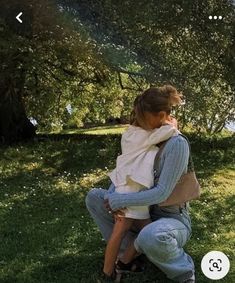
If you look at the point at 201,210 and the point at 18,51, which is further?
the point at 18,51

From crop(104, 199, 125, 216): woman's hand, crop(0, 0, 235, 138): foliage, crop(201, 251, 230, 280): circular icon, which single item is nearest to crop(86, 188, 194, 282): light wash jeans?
crop(104, 199, 125, 216): woman's hand

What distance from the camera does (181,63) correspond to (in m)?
10.2

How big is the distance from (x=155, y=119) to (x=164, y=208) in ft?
2.10

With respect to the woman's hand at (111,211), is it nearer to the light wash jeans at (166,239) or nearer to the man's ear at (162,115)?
the light wash jeans at (166,239)

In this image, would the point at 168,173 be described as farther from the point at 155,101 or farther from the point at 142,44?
the point at 142,44

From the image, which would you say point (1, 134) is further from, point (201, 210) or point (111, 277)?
point (111, 277)

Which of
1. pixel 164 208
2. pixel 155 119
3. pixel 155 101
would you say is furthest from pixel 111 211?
pixel 155 101

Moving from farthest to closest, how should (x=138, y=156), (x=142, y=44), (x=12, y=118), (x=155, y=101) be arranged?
1. (x=12, y=118)
2. (x=142, y=44)
3. (x=138, y=156)
4. (x=155, y=101)

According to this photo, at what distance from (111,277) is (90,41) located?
5770 millimetres

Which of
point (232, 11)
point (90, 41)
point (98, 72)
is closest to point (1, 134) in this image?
point (98, 72)

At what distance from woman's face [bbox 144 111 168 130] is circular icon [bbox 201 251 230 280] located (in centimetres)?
126

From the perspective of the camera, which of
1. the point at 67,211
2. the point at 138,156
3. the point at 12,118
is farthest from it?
the point at 12,118

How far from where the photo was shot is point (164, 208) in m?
4.07

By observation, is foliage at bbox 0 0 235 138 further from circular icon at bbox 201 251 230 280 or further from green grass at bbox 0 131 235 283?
circular icon at bbox 201 251 230 280
